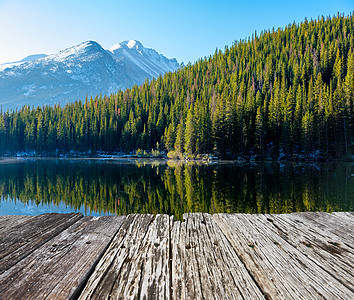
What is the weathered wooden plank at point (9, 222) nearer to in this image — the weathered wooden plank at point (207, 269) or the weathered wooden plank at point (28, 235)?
the weathered wooden plank at point (28, 235)

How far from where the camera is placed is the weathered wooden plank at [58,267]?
64.7 inches

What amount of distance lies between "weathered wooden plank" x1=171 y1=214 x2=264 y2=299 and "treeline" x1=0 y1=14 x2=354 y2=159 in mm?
65396

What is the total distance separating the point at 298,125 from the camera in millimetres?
65438

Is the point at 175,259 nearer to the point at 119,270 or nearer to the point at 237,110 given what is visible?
the point at 119,270

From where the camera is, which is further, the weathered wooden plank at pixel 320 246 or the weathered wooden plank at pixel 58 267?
the weathered wooden plank at pixel 320 246

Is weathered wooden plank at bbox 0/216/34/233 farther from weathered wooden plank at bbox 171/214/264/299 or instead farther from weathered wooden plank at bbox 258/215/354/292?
weathered wooden plank at bbox 258/215/354/292

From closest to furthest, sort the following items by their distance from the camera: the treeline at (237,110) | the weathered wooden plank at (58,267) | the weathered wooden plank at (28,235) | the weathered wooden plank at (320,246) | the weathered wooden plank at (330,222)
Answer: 1. the weathered wooden plank at (58,267)
2. the weathered wooden plank at (320,246)
3. the weathered wooden plank at (28,235)
4. the weathered wooden plank at (330,222)
5. the treeline at (237,110)

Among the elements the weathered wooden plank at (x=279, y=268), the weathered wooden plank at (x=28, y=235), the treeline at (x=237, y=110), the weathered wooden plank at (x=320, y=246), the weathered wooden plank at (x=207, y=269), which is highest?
the treeline at (x=237, y=110)

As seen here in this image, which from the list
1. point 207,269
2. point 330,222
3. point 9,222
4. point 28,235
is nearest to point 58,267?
point 28,235

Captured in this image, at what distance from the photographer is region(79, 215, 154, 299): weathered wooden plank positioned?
5.41 feet

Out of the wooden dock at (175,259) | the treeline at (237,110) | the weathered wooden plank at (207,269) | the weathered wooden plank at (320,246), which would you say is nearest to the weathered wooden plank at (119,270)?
the wooden dock at (175,259)

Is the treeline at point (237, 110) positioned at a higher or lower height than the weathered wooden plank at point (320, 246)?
higher

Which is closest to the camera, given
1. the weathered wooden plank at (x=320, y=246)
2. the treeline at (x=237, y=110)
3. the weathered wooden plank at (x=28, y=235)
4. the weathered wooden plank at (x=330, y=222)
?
the weathered wooden plank at (x=320, y=246)

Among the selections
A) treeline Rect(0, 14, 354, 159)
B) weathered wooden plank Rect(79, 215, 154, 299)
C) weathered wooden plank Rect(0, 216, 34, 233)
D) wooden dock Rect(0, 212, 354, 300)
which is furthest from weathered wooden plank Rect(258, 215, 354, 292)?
treeline Rect(0, 14, 354, 159)
